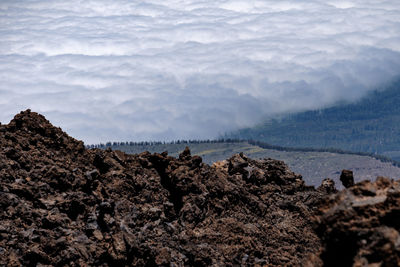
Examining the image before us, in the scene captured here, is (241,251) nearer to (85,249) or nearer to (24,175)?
(85,249)

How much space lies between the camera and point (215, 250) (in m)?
44.4

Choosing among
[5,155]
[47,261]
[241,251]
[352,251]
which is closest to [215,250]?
[241,251]

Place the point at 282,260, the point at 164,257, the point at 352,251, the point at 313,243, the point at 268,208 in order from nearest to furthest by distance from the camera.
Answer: the point at 352,251, the point at 164,257, the point at 282,260, the point at 313,243, the point at 268,208

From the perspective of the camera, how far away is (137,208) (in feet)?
150

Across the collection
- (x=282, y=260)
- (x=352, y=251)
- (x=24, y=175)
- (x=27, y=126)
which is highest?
(x=27, y=126)

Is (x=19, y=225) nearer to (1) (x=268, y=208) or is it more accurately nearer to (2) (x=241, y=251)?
(2) (x=241, y=251)

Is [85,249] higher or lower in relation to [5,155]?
lower

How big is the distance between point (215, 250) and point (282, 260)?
3.82m

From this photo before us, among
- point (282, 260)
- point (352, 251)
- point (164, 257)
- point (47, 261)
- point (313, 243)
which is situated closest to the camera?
point (352, 251)

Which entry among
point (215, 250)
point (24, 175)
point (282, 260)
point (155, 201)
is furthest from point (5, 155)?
point (282, 260)

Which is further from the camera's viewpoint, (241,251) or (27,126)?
(27,126)

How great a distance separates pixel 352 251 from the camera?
25.0m

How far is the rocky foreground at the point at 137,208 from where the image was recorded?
40375mm

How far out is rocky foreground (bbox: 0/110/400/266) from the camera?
40.4m
